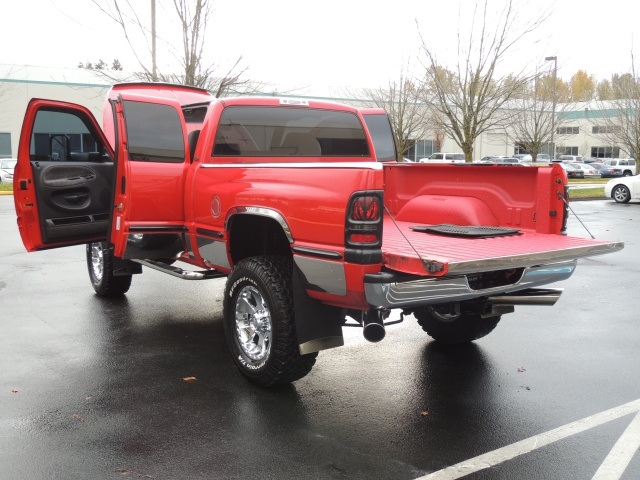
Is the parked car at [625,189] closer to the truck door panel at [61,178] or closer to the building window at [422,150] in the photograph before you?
the truck door panel at [61,178]

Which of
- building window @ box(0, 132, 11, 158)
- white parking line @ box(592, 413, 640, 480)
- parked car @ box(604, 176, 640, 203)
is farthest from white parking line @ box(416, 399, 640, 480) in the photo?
building window @ box(0, 132, 11, 158)

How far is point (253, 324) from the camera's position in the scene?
16.7 ft

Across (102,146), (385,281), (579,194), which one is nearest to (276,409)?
(385,281)

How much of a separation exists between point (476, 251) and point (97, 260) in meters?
5.24

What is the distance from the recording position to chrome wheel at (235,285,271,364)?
16.2 feet

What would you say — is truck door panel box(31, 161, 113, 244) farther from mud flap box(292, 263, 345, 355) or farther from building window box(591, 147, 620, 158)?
building window box(591, 147, 620, 158)

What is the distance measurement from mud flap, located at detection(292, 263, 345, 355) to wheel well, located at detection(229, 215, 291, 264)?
28.3 inches

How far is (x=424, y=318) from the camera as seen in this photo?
620 centimetres

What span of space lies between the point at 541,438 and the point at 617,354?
2224mm

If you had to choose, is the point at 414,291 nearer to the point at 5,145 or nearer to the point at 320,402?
the point at 320,402

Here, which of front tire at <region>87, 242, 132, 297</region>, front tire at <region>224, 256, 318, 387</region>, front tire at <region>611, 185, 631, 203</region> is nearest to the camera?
front tire at <region>224, 256, 318, 387</region>

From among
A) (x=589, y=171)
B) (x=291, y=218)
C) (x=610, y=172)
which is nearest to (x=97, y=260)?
(x=291, y=218)

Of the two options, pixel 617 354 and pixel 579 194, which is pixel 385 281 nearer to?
pixel 617 354

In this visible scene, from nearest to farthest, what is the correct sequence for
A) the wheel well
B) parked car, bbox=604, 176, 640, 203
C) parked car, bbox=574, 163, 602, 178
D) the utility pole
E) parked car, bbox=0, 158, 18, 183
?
the wheel well → the utility pole → parked car, bbox=604, 176, 640, 203 → parked car, bbox=0, 158, 18, 183 → parked car, bbox=574, 163, 602, 178
